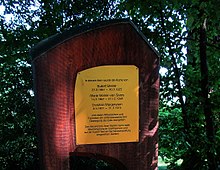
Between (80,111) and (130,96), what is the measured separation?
0.35 metres

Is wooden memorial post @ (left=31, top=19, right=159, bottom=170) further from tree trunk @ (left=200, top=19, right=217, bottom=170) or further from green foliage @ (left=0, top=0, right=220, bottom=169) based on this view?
tree trunk @ (left=200, top=19, right=217, bottom=170)

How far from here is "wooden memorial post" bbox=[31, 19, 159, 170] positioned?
1.53 m

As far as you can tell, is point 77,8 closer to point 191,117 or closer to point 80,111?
point 191,117

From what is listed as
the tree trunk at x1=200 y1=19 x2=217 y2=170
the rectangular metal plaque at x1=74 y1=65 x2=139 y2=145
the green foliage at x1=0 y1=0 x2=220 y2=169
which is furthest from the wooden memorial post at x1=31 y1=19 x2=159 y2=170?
the tree trunk at x1=200 y1=19 x2=217 y2=170

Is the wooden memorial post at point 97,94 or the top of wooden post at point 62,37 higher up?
the top of wooden post at point 62,37

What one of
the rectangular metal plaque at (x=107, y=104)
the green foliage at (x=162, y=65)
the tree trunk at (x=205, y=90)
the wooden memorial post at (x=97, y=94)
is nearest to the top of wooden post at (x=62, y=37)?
the wooden memorial post at (x=97, y=94)

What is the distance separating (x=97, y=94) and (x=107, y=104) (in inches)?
3.6

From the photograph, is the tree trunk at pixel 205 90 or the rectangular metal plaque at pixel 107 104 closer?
the rectangular metal plaque at pixel 107 104

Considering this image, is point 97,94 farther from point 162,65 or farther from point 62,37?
point 162,65

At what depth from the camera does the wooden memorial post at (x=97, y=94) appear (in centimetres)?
153

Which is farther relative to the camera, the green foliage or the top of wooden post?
the green foliage

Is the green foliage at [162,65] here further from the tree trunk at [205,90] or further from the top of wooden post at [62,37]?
the top of wooden post at [62,37]

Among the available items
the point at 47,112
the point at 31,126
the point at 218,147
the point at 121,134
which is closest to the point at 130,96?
the point at 121,134

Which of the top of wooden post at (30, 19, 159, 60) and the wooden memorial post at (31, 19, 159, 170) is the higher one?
the top of wooden post at (30, 19, 159, 60)
